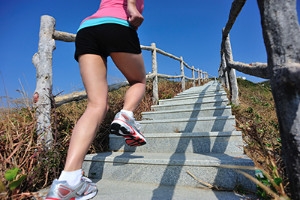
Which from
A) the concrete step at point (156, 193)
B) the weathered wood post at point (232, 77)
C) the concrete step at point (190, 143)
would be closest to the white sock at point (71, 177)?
the concrete step at point (156, 193)

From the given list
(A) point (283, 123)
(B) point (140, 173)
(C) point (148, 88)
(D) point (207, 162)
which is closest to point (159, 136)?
(B) point (140, 173)

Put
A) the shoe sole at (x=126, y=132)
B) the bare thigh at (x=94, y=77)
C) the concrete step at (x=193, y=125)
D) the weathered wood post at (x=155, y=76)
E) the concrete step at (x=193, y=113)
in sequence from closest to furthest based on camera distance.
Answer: the bare thigh at (x=94, y=77), the shoe sole at (x=126, y=132), the concrete step at (x=193, y=125), the concrete step at (x=193, y=113), the weathered wood post at (x=155, y=76)

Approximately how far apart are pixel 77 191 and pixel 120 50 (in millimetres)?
848

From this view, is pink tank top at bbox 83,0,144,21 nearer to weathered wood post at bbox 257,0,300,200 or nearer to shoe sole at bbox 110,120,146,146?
Answer: shoe sole at bbox 110,120,146,146

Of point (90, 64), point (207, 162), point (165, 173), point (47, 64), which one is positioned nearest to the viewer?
point (90, 64)

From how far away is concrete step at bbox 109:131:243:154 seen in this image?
1867 millimetres

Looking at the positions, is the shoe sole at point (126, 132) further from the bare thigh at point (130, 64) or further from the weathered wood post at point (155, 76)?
the weathered wood post at point (155, 76)

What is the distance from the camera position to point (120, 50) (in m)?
1.33

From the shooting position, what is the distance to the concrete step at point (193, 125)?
2.32 metres

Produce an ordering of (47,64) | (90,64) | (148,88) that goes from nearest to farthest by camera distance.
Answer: (90,64), (47,64), (148,88)

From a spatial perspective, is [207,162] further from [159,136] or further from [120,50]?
[120,50]

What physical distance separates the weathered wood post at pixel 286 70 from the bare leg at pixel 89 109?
2.96 ft

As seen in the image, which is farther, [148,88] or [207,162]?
[148,88]

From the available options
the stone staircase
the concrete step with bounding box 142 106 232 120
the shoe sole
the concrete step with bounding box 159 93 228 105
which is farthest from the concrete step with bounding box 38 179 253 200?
the concrete step with bounding box 159 93 228 105
